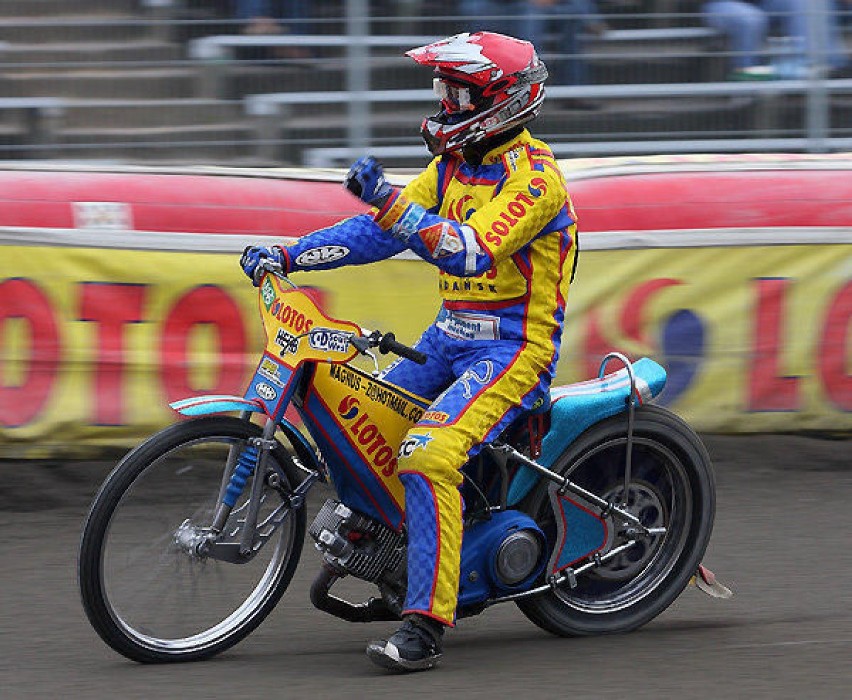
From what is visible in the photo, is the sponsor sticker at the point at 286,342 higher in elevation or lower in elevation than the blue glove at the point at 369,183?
lower

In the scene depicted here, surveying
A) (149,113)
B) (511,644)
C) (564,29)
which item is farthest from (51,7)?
(511,644)

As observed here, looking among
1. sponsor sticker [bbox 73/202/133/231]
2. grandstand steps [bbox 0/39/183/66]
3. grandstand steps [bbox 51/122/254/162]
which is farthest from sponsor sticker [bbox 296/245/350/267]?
grandstand steps [bbox 0/39/183/66]

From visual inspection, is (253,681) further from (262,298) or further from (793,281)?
(793,281)

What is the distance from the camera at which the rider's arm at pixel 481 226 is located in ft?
14.7

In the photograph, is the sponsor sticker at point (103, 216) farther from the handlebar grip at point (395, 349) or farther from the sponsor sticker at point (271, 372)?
the handlebar grip at point (395, 349)

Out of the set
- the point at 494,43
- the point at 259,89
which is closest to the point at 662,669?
the point at 494,43

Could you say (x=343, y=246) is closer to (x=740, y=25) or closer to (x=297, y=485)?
(x=297, y=485)

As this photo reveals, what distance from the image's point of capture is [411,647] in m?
4.66

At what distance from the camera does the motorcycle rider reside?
15.1 feet

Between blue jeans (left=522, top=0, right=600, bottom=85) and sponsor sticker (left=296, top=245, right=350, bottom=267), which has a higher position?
blue jeans (left=522, top=0, right=600, bottom=85)

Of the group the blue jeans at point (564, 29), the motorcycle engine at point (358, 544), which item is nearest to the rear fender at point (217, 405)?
the motorcycle engine at point (358, 544)

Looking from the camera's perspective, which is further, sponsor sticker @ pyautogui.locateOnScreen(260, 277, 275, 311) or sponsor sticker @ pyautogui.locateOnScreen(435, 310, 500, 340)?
sponsor sticker @ pyautogui.locateOnScreen(435, 310, 500, 340)

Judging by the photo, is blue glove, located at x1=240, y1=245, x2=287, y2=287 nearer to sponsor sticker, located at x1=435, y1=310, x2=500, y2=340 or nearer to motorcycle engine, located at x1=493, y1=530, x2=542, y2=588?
sponsor sticker, located at x1=435, y1=310, x2=500, y2=340

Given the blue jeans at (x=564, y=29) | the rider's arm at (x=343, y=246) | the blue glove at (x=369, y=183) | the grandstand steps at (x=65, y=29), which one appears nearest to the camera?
the blue glove at (x=369, y=183)
